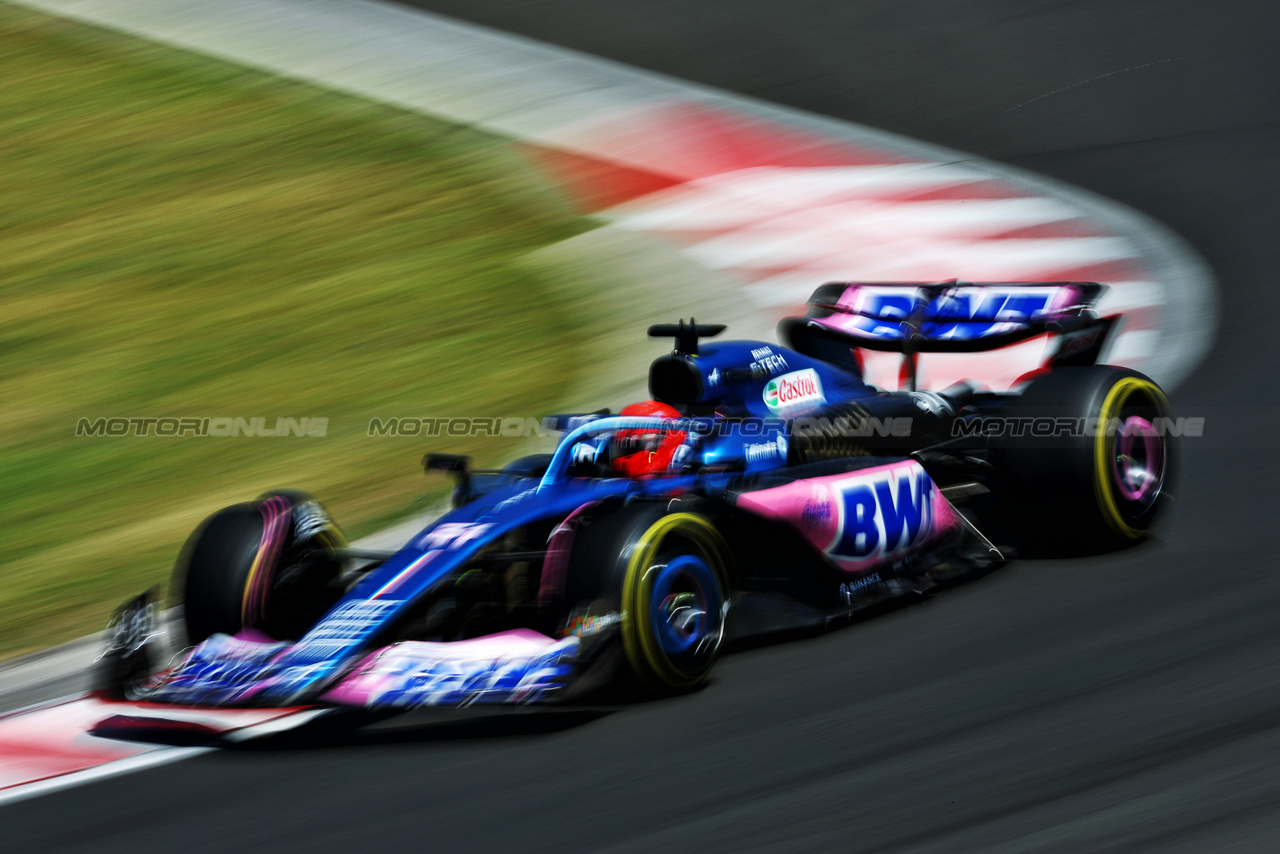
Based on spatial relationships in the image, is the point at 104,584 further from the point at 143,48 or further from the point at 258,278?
the point at 143,48

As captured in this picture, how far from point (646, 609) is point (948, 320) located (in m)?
2.65

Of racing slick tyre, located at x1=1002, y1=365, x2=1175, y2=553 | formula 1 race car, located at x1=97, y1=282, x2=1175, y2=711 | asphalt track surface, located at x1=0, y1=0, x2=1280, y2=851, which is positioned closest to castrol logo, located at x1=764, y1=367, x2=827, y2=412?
formula 1 race car, located at x1=97, y1=282, x2=1175, y2=711

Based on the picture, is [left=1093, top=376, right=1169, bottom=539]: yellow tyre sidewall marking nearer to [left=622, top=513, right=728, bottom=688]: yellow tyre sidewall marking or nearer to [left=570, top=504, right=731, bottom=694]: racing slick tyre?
[left=570, top=504, right=731, bottom=694]: racing slick tyre

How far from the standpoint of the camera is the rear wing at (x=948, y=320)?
6.01 meters

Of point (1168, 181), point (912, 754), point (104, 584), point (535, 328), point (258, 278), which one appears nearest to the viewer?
point (912, 754)

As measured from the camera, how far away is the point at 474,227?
1045 cm

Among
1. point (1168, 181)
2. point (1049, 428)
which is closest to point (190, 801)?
point (1049, 428)

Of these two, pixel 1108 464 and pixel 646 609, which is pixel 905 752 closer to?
pixel 646 609

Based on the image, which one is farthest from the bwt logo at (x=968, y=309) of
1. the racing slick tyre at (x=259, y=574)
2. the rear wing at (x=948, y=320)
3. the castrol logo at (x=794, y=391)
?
the racing slick tyre at (x=259, y=574)

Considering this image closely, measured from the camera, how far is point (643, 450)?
5.06 m

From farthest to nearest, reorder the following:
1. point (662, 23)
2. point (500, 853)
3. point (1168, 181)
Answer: point (662, 23) → point (1168, 181) → point (500, 853)

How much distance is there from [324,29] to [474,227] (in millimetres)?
4243

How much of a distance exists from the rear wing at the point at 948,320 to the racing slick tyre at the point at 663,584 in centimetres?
204

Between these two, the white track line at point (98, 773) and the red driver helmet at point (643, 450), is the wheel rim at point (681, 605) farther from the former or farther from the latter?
the white track line at point (98, 773)
